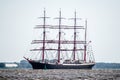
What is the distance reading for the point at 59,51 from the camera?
147m

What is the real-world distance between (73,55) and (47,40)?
48.7 feet

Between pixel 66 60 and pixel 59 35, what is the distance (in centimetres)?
1070

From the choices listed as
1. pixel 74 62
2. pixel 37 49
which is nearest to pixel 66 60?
pixel 74 62

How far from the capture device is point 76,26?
152 m

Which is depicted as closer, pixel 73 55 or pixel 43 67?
pixel 43 67

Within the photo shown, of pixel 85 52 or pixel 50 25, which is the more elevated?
pixel 50 25

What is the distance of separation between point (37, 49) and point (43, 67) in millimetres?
7690

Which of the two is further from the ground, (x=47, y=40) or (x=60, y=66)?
(x=47, y=40)

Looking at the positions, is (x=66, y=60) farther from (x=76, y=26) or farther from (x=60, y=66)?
(x=76, y=26)

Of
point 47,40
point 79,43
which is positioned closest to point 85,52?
point 79,43

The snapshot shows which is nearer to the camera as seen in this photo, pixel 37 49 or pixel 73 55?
pixel 37 49

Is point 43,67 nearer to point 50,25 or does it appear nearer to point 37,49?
point 37,49

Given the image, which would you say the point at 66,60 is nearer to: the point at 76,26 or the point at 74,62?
the point at 74,62

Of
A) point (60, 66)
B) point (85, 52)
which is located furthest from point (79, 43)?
point (60, 66)
